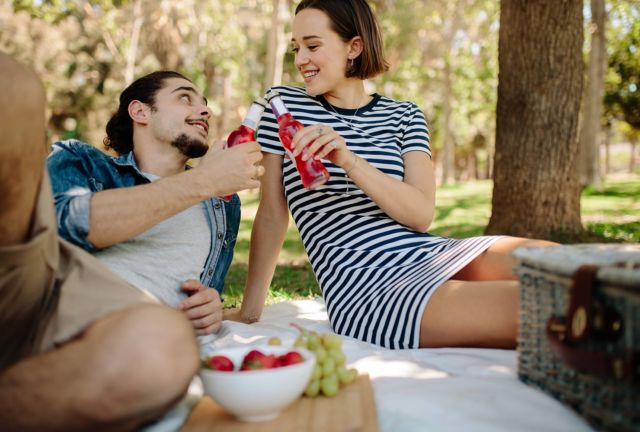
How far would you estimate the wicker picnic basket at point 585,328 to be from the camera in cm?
141

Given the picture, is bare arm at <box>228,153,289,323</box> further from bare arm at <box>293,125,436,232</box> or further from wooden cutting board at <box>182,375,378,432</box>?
wooden cutting board at <box>182,375,378,432</box>

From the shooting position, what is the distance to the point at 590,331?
151 centimetres

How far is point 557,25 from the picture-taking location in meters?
5.33

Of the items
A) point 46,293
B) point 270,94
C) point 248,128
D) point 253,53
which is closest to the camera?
point 46,293

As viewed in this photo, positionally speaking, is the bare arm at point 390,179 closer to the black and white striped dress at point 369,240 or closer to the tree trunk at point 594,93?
the black and white striped dress at point 369,240

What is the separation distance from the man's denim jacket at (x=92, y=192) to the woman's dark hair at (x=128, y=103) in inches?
14.3

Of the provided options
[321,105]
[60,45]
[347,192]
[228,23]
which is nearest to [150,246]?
[347,192]

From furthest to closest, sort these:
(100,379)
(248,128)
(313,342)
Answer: (248,128), (313,342), (100,379)

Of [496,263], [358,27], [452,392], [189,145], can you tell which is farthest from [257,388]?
[358,27]

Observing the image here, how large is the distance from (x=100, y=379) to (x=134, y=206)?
803mm

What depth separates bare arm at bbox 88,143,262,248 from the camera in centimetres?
207

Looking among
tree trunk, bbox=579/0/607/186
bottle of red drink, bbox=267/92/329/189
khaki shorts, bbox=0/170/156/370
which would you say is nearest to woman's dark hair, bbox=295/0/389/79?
bottle of red drink, bbox=267/92/329/189

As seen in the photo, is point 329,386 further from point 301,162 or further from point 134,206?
point 301,162

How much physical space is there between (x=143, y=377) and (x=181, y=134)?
1542 mm
